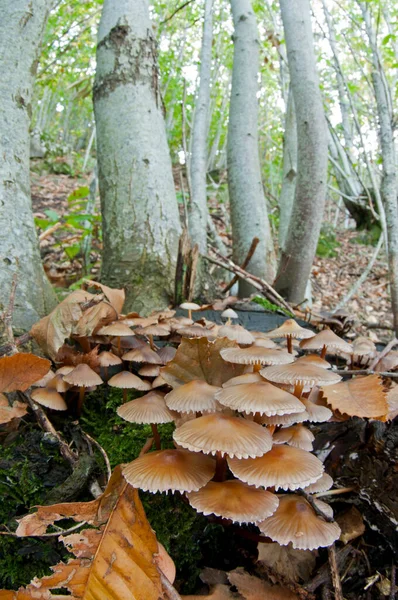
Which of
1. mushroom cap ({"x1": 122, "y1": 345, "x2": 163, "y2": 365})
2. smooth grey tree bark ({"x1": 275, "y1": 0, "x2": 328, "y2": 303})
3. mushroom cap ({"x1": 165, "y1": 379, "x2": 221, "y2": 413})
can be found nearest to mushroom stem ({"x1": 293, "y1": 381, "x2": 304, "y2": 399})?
mushroom cap ({"x1": 165, "y1": 379, "x2": 221, "y2": 413})

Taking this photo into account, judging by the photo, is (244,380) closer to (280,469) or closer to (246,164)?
(280,469)

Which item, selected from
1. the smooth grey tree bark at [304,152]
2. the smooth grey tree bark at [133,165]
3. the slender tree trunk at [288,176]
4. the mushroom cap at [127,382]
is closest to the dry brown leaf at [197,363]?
the mushroom cap at [127,382]

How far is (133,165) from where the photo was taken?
3.15 metres

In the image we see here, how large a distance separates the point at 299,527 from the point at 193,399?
0.52 m

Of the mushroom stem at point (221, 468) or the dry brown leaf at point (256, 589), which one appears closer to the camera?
the dry brown leaf at point (256, 589)

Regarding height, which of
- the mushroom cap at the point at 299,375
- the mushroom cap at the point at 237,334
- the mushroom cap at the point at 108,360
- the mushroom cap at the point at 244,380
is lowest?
the mushroom cap at the point at 108,360

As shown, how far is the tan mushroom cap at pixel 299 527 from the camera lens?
127 centimetres

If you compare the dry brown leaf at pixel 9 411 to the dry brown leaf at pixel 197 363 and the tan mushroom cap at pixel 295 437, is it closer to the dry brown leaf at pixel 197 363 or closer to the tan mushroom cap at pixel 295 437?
the dry brown leaf at pixel 197 363

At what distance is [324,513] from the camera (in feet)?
4.59

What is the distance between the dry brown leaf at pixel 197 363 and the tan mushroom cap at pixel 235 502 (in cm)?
46

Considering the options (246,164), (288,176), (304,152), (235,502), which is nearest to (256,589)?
(235,502)

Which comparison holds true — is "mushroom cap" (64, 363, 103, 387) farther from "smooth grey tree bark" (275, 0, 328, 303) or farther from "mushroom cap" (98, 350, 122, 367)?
"smooth grey tree bark" (275, 0, 328, 303)

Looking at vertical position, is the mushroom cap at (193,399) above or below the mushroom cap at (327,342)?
below

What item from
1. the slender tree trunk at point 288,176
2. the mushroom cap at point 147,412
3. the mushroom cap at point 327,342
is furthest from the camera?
the slender tree trunk at point 288,176
